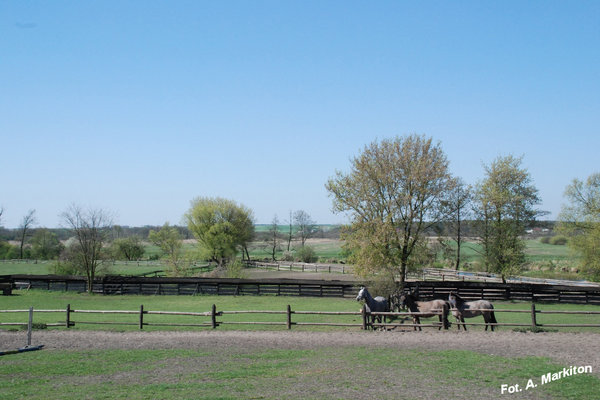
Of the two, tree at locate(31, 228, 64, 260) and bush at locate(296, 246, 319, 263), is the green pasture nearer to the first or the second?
bush at locate(296, 246, 319, 263)

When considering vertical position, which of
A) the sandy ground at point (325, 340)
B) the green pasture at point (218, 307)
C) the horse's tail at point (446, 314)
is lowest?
the green pasture at point (218, 307)

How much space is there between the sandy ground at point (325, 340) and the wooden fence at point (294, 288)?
1448 centimetres

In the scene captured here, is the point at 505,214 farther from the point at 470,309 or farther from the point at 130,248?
the point at 130,248

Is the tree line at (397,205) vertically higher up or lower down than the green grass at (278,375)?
higher up

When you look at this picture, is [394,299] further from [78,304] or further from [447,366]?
[78,304]

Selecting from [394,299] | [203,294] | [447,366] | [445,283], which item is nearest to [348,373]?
[447,366]

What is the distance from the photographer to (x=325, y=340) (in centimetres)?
1662

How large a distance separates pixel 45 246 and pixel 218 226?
1383 inches

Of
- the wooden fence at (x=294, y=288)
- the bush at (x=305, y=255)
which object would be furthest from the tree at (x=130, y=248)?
the wooden fence at (x=294, y=288)

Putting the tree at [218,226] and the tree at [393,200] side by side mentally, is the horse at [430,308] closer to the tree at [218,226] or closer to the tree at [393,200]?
the tree at [393,200]

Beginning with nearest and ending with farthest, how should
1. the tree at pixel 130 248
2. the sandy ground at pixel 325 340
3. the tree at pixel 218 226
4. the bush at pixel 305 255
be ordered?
the sandy ground at pixel 325 340, the tree at pixel 218 226, the bush at pixel 305 255, the tree at pixel 130 248

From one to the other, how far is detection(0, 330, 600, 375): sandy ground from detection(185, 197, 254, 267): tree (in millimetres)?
40138

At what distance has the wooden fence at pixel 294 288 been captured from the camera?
99.0 feet

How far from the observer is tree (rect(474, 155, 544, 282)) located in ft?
113
